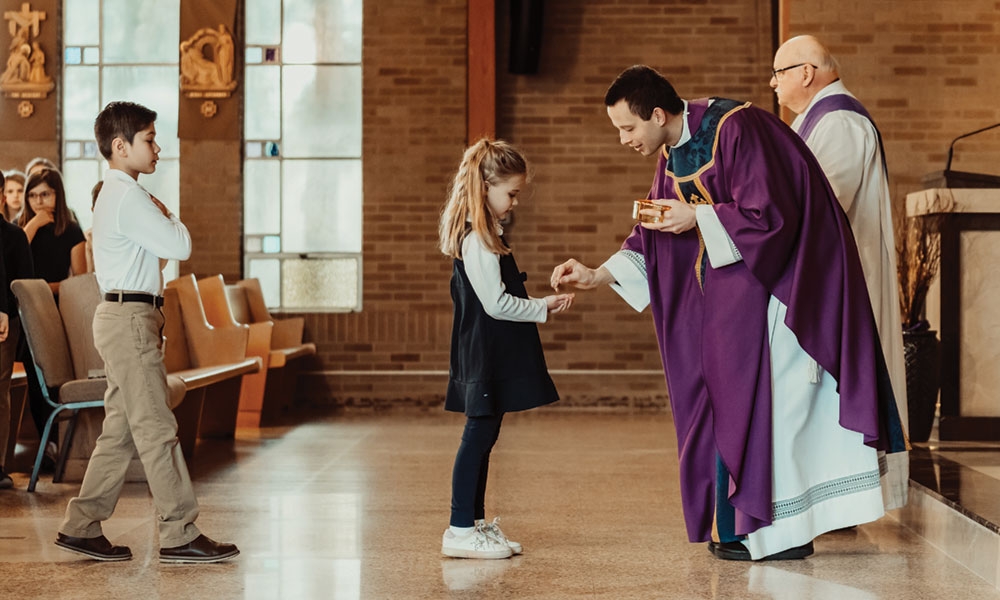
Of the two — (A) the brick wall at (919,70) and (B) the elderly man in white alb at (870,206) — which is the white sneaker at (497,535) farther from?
(A) the brick wall at (919,70)

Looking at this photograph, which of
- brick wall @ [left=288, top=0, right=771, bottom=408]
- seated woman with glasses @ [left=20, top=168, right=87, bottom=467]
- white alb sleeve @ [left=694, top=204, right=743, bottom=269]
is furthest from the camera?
brick wall @ [left=288, top=0, right=771, bottom=408]

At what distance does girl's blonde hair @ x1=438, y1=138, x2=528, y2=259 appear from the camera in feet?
12.2

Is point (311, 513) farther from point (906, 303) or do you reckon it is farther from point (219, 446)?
point (906, 303)

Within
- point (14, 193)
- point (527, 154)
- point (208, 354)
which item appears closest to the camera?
point (14, 193)

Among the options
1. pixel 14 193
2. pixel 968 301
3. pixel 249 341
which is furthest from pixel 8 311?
pixel 968 301

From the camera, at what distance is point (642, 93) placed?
3666 millimetres

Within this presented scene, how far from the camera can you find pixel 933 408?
550cm

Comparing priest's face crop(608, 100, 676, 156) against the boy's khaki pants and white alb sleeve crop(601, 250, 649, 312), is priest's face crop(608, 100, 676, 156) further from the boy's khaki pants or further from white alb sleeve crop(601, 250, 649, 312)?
the boy's khaki pants

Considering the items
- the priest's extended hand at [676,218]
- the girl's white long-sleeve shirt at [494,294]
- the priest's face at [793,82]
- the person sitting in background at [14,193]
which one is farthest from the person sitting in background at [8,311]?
the priest's face at [793,82]

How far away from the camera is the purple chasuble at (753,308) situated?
3557 mm

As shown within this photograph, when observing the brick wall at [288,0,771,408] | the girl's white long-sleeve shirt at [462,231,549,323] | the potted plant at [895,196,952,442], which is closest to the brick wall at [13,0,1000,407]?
the brick wall at [288,0,771,408]

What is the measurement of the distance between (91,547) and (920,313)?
12.7 feet

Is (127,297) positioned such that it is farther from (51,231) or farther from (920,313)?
(920,313)

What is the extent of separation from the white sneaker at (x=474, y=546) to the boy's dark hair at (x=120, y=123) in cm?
159
